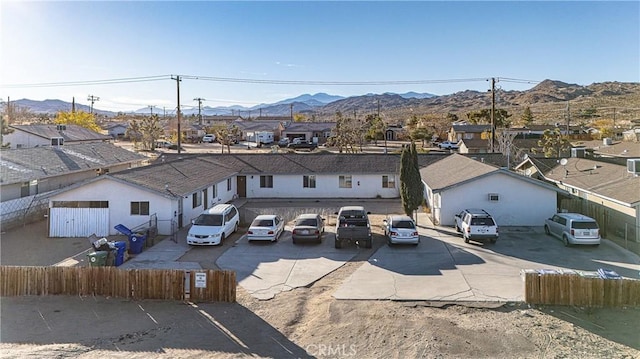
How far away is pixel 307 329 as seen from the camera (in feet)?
42.4

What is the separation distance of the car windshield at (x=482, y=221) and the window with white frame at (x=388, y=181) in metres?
13.0

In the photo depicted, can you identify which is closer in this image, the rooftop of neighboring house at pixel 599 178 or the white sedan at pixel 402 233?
the white sedan at pixel 402 233

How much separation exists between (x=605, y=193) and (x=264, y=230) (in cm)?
1721

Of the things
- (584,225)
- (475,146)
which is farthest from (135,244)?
(475,146)

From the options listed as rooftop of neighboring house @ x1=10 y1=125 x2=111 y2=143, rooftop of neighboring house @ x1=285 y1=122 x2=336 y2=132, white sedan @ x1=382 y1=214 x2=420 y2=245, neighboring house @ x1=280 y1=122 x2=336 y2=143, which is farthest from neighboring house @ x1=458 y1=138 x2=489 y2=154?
rooftop of neighboring house @ x1=10 y1=125 x2=111 y2=143

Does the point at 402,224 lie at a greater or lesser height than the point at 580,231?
greater

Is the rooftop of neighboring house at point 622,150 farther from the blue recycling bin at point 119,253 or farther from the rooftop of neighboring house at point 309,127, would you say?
the rooftop of neighboring house at point 309,127

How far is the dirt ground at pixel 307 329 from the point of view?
1156 cm

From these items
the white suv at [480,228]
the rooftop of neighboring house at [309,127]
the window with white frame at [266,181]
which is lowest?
the white suv at [480,228]

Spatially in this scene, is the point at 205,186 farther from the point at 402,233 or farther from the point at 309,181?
the point at 402,233

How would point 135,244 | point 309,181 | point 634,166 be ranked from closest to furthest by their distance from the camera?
point 135,244, point 634,166, point 309,181

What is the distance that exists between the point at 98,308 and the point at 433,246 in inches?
566

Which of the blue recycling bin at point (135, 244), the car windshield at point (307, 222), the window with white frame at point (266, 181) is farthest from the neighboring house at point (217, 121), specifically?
the blue recycling bin at point (135, 244)

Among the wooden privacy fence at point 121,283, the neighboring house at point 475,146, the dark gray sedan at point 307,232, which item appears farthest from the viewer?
the neighboring house at point 475,146
